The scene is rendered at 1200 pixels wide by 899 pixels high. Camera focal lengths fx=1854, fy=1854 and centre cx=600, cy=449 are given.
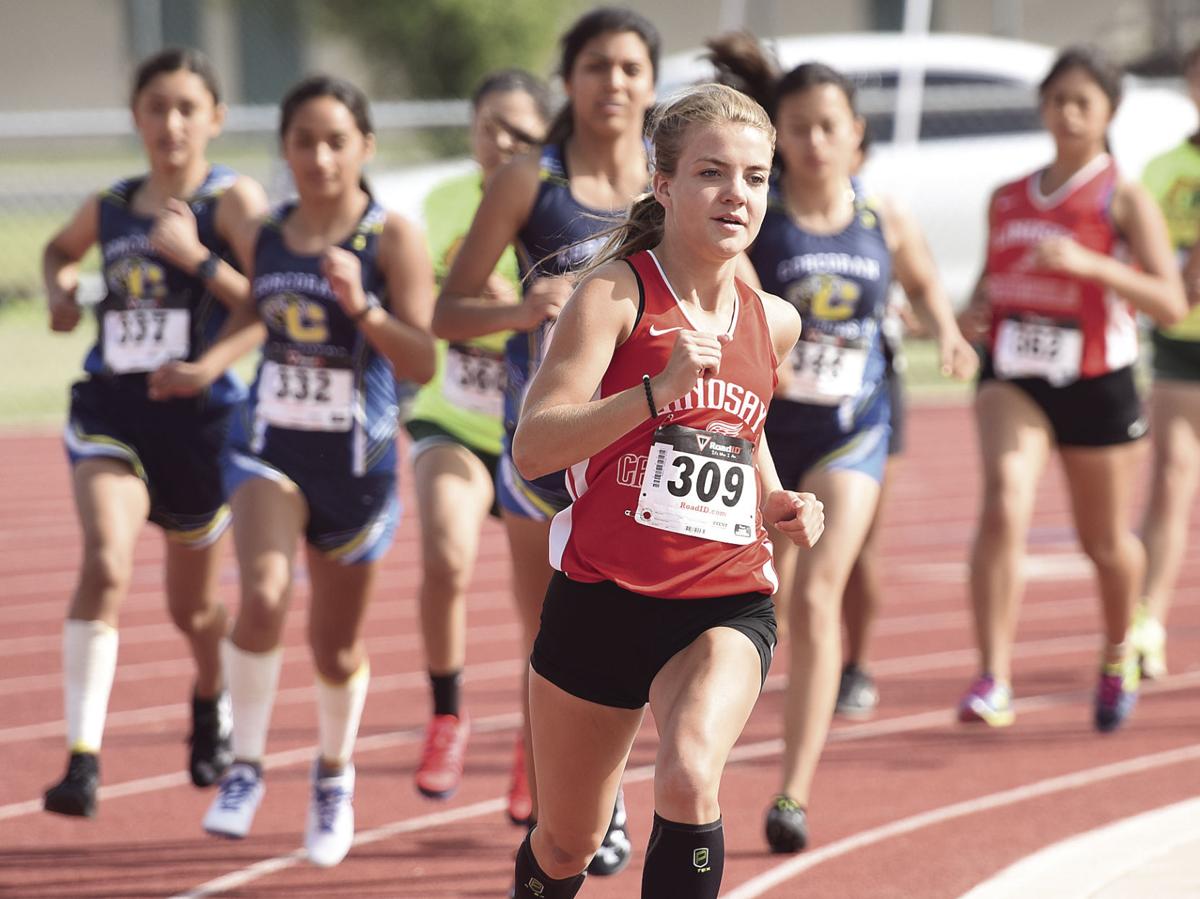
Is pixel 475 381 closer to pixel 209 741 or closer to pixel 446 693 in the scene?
pixel 446 693

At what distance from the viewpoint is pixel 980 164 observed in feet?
52.2

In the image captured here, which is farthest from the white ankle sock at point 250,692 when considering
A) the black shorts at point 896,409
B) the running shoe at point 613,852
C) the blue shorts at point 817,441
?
the black shorts at point 896,409

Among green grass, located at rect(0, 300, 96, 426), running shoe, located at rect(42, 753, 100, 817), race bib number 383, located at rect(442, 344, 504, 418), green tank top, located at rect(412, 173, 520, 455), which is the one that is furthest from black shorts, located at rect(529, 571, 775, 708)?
green grass, located at rect(0, 300, 96, 426)

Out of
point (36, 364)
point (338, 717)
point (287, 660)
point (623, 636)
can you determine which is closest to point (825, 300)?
point (338, 717)

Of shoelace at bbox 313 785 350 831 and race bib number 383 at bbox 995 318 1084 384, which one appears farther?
race bib number 383 at bbox 995 318 1084 384

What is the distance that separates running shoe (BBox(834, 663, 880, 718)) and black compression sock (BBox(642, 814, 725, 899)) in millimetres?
3302

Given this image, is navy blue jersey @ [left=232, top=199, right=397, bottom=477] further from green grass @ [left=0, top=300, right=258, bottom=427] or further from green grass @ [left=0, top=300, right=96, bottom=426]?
green grass @ [left=0, top=300, right=96, bottom=426]

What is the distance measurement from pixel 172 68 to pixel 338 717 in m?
2.02

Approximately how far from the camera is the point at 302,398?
16.9 ft

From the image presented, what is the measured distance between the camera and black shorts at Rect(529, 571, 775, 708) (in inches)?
138

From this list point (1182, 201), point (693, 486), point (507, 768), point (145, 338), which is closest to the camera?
point (693, 486)

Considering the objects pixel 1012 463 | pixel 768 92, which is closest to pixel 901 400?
pixel 1012 463

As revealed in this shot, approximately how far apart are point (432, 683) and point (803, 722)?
121 centimetres

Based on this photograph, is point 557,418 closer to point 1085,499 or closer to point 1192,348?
point 1085,499
